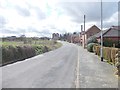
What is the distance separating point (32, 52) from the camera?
115 feet

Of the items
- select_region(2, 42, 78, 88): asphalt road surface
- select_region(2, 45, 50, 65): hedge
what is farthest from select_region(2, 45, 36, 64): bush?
select_region(2, 42, 78, 88): asphalt road surface

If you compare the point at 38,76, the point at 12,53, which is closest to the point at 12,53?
the point at 12,53

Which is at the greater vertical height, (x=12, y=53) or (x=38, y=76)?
(x=12, y=53)

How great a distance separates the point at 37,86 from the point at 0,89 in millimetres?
1664

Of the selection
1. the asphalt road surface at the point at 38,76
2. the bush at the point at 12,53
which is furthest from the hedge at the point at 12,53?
Answer: the asphalt road surface at the point at 38,76

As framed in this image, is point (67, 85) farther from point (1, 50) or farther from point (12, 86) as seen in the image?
point (1, 50)

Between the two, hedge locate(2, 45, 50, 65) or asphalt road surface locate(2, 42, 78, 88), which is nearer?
asphalt road surface locate(2, 42, 78, 88)

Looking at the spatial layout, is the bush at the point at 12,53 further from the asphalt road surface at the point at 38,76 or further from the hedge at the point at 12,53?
the asphalt road surface at the point at 38,76

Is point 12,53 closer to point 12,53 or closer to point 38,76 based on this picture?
point 12,53

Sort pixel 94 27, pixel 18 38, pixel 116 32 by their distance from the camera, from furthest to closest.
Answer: pixel 94 27
pixel 18 38
pixel 116 32

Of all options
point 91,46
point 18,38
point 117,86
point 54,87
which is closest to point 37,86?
point 54,87

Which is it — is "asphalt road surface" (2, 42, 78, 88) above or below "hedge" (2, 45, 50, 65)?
below

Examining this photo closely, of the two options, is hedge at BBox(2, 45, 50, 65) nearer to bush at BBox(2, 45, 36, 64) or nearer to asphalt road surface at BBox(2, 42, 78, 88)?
bush at BBox(2, 45, 36, 64)

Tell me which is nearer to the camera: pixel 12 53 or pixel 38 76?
pixel 38 76
